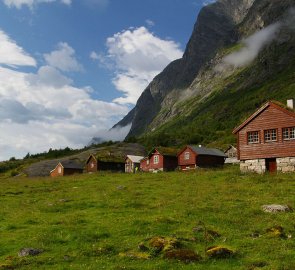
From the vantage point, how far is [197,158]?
9550cm

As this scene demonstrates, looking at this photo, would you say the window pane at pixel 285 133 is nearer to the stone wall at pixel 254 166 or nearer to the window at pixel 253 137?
the window at pixel 253 137

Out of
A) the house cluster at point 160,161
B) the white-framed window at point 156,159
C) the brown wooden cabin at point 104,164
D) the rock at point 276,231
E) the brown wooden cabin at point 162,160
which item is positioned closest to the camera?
the rock at point 276,231

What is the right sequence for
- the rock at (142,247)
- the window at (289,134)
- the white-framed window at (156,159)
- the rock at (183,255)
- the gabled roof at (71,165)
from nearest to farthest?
the rock at (183,255) → the rock at (142,247) → the window at (289,134) → the white-framed window at (156,159) → the gabled roof at (71,165)

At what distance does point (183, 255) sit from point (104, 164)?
315ft

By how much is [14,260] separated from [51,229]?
654 cm

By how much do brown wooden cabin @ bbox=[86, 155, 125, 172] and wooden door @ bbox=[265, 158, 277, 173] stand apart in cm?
5731

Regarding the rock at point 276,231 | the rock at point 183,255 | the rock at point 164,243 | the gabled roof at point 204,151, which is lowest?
the rock at point 183,255

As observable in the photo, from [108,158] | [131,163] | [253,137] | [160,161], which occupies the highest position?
[253,137]

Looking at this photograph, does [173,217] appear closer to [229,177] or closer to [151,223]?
[151,223]

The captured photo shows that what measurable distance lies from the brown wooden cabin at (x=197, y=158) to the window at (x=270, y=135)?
33.1m

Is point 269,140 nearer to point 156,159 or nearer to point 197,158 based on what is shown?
point 197,158

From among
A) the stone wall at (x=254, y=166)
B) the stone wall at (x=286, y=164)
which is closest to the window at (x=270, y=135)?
the stone wall at (x=286, y=164)

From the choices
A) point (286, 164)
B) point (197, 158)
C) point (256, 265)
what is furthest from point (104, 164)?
point (256, 265)

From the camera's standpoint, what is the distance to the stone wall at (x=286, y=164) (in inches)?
2354
